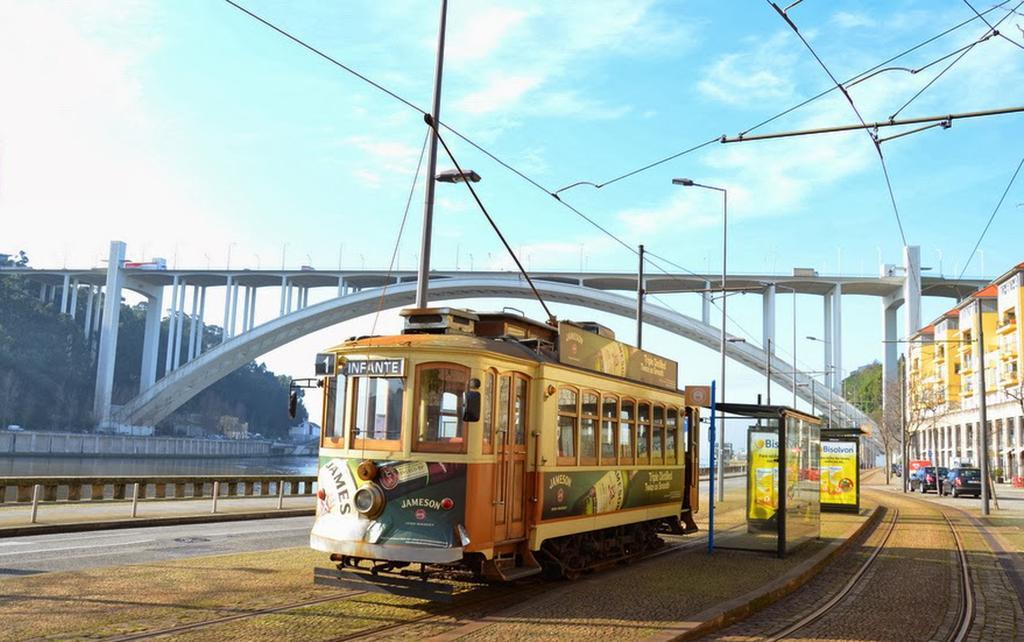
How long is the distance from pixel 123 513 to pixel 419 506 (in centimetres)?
1224

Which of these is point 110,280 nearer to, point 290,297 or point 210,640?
point 290,297

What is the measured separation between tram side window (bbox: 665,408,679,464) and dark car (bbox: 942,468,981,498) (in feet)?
99.0

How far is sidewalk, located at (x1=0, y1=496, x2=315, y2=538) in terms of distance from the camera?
52.1 feet

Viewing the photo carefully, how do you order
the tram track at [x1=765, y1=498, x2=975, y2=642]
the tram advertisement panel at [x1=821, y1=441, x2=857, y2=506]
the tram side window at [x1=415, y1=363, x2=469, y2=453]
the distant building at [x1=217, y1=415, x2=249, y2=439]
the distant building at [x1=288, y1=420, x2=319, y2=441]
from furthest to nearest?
the distant building at [x1=288, y1=420, x2=319, y2=441], the distant building at [x1=217, y1=415, x2=249, y2=439], the tram advertisement panel at [x1=821, y1=441, x2=857, y2=506], the tram side window at [x1=415, y1=363, x2=469, y2=453], the tram track at [x1=765, y1=498, x2=975, y2=642]

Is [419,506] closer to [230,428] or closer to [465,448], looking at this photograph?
[465,448]

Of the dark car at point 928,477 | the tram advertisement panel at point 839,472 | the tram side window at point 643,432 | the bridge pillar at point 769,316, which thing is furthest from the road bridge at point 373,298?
the tram side window at point 643,432

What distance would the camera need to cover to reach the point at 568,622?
27.4 feet

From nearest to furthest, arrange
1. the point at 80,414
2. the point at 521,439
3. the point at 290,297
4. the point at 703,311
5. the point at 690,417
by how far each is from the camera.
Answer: the point at 521,439, the point at 690,417, the point at 703,311, the point at 290,297, the point at 80,414

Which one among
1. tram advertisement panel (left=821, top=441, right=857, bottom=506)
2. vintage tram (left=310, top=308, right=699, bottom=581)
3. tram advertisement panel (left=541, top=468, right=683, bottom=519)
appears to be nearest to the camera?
vintage tram (left=310, top=308, right=699, bottom=581)

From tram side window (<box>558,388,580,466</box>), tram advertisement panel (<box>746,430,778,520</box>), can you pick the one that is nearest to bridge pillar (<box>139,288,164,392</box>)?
tram advertisement panel (<box>746,430,778,520</box>)

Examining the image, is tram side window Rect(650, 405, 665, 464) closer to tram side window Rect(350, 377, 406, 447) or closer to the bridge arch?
tram side window Rect(350, 377, 406, 447)

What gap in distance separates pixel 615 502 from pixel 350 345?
4.55 m

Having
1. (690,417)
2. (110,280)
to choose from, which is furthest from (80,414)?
(690,417)

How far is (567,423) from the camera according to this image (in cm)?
1098
